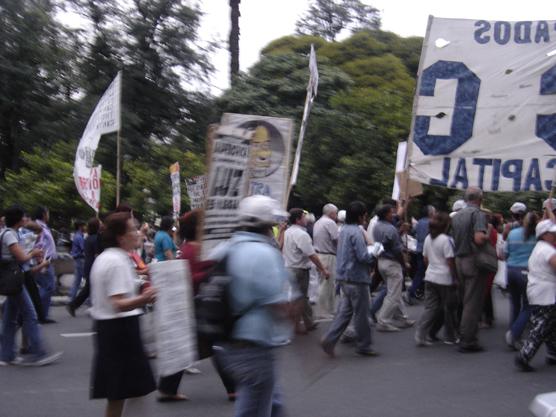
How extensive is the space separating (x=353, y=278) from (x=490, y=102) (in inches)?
88.8

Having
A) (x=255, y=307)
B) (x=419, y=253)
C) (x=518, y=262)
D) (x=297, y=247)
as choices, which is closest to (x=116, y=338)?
(x=255, y=307)

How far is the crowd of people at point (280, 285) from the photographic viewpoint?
4176mm

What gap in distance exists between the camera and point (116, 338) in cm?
493

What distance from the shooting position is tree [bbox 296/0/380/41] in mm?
39750

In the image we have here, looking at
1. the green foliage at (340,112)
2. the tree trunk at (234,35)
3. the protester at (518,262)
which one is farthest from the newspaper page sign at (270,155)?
the tree trunk at (234,35)

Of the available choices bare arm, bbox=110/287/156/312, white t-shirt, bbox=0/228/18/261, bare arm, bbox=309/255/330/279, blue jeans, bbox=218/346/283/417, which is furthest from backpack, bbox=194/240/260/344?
bare arm, bbox=309/255/330/279

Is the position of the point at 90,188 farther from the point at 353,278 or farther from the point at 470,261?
the point at 470,261

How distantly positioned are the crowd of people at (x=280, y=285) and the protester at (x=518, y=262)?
0.04 ft

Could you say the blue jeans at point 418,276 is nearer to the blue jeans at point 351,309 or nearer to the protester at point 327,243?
the protester at point 327,243

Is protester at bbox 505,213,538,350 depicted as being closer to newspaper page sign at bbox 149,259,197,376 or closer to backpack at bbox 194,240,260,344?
newspaper page sign at bbox 149,259,197,376

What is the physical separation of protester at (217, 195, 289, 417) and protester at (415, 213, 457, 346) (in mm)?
5060

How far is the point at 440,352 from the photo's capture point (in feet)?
29.3

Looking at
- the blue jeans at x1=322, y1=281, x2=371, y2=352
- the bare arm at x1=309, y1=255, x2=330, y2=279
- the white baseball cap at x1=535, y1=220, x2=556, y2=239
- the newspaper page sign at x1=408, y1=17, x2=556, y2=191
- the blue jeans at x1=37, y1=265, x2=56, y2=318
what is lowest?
the blue jeans at x1=37, y1=265, x2=56, y2=318

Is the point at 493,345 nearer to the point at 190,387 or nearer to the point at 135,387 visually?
the point at 190,387
